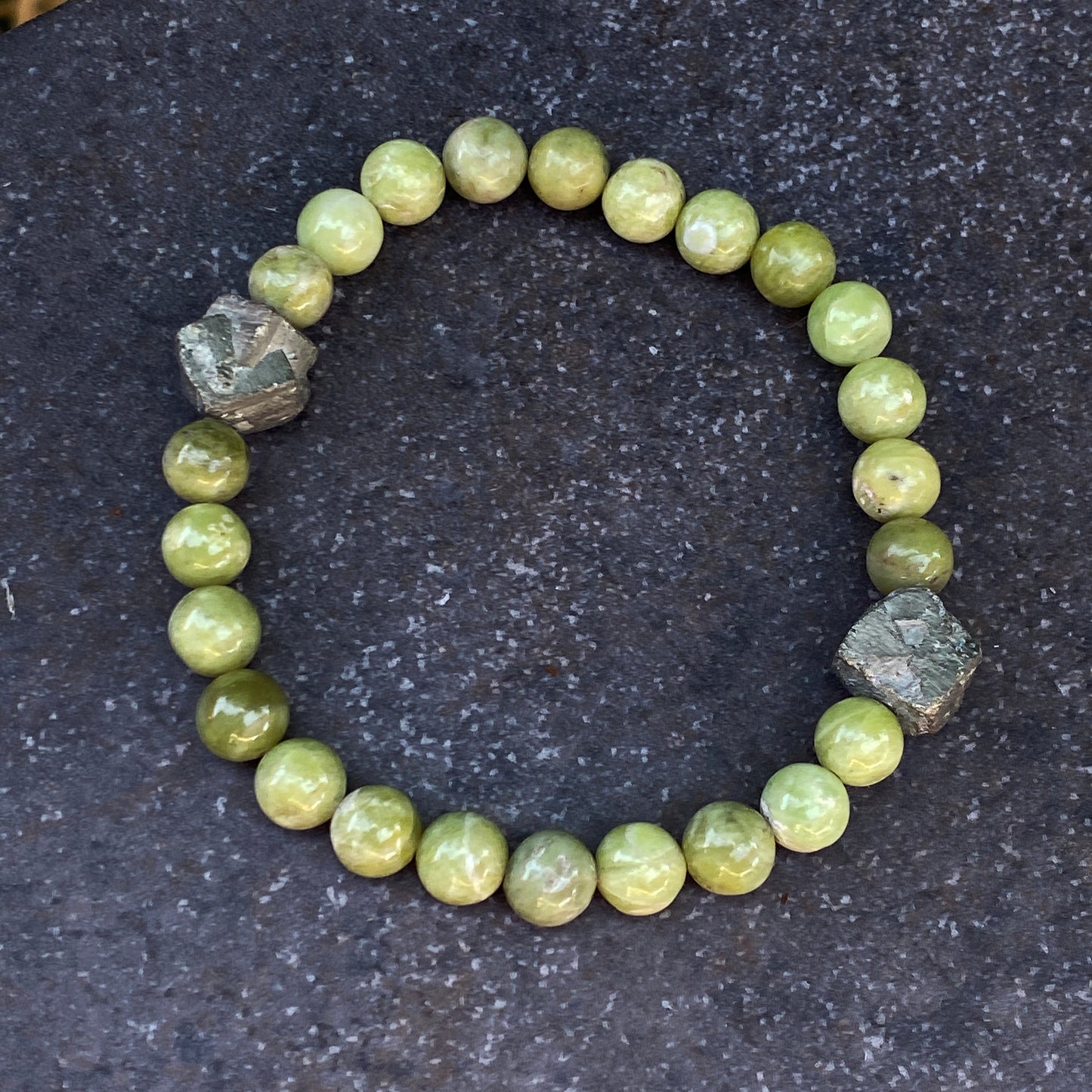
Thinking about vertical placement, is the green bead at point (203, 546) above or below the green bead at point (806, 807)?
below

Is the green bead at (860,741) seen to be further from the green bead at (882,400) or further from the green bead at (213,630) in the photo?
the green bead at (213,630)

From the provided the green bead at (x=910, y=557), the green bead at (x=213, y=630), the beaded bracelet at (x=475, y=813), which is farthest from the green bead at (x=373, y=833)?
the green bead at (x=910, y=557)

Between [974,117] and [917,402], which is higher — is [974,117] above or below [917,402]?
above

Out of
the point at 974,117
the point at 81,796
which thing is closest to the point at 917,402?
the point at 974,117

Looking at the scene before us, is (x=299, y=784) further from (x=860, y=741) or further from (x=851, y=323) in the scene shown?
(x=851, y=323)

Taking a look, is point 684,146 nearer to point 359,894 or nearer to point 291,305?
point 291,305

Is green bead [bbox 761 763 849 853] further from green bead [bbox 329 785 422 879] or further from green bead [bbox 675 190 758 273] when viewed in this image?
green bead [bbox 675 190 758 273]
